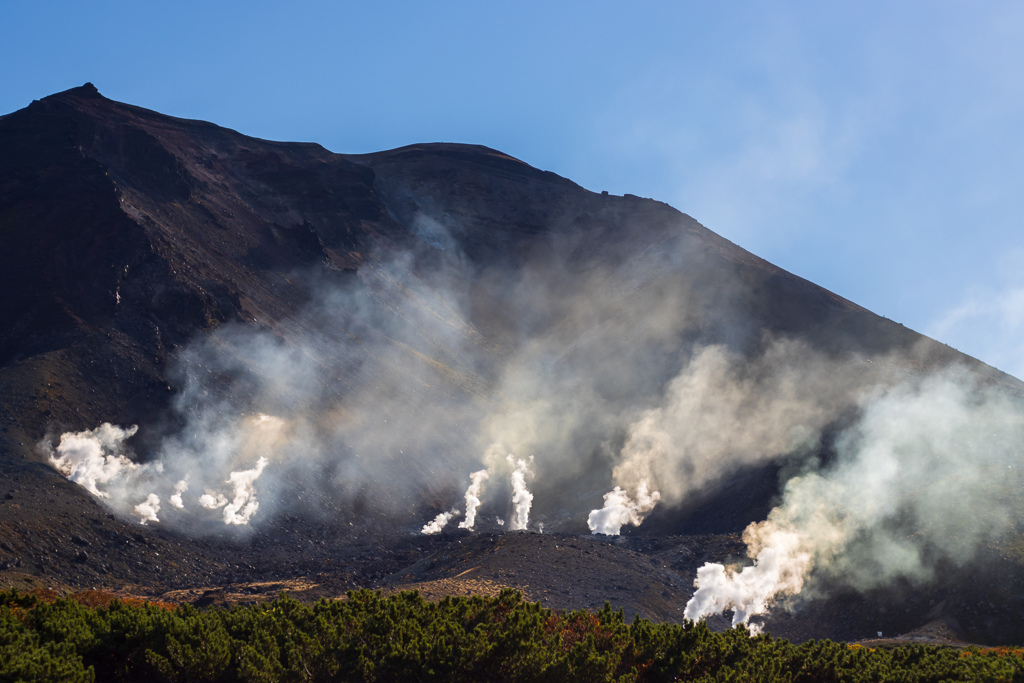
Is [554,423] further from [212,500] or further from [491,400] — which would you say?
[212,500]

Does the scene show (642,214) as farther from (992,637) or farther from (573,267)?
(992,637)

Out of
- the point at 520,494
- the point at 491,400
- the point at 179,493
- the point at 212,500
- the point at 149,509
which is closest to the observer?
the point at 149,509

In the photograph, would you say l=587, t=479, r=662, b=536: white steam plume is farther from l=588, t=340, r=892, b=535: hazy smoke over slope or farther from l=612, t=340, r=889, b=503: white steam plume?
l=612, t=340, r=889, b=503: white steam plume

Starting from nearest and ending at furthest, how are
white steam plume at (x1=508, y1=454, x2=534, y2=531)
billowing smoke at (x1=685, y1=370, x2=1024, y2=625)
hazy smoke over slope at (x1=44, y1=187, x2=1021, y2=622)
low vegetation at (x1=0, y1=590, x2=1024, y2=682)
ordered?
low vegetation at (x1=0, y1=590, x2=1024, y2=682), billowing smoke at (x1=685, y1=370, x2=1024, y2=625), hazy smoke over slope at (x1=44, y1=187, x2=1021, y2=622), white steam plume at (x1=508, y1=454, x2=534, y2=531)

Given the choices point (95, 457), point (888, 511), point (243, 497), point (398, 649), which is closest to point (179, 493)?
point (243, 497)

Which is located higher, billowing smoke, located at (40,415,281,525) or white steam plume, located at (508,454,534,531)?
white steam plume, located at (508,454,534,531)

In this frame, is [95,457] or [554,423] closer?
Answer: [95,457]

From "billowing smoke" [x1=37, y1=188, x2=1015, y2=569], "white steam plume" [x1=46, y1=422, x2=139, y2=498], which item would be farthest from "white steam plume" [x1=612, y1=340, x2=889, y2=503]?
"white steam plume" [x1=46, y1=422, x2=139, y2=498]

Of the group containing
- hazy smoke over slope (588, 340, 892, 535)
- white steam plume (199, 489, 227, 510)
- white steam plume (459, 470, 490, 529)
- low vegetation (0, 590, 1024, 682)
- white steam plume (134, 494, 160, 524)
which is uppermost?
hazy smoke over slope (588, 340, 892, 535)
